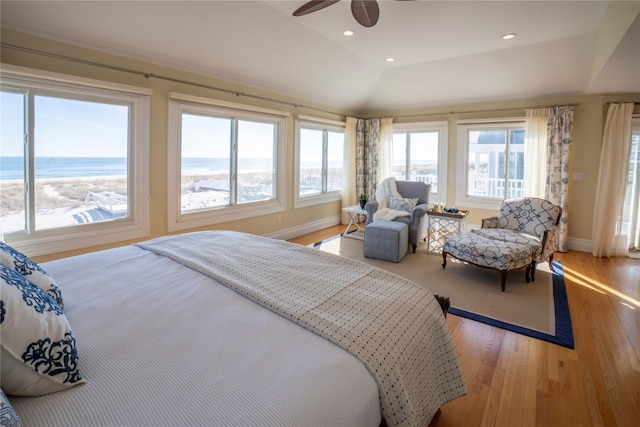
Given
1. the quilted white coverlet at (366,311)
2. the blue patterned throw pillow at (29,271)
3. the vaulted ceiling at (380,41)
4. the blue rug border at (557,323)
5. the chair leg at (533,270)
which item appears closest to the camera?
the quilted white coverlet at (366,311)

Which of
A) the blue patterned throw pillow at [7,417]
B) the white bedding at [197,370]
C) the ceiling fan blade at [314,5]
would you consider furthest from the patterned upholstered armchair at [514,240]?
the blue patterned throw pillow at [7,417]

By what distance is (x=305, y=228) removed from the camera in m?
6.02

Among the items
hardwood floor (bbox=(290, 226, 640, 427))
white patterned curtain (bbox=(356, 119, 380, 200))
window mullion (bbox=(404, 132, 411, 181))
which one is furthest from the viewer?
white patterned curtain (bbox=(356, 119, 380, 200))

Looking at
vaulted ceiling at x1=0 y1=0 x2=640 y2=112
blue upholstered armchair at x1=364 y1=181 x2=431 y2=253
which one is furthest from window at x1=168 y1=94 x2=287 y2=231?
blue upholstered armchair at x1=364 y1=181 x2=431 y2=253

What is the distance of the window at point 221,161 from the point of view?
158 inches

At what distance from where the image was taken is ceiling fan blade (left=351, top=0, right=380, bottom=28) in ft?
8.61

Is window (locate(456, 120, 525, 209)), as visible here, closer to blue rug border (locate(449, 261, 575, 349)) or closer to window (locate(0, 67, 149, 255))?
blue rug border (locate(449, 261, 575, 349))

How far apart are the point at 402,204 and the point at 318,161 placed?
195cm

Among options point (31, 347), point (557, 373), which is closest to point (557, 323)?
point (557, 373)

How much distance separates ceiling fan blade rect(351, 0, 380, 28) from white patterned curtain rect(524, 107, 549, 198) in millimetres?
3584

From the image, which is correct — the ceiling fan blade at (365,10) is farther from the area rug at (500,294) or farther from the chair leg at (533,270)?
the chair leg at (533,270)

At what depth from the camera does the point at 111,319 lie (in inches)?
50.0

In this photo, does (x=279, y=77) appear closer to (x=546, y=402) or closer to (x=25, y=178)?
(x=25, y=178)

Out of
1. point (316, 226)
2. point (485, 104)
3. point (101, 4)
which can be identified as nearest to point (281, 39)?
point (101, 4)
